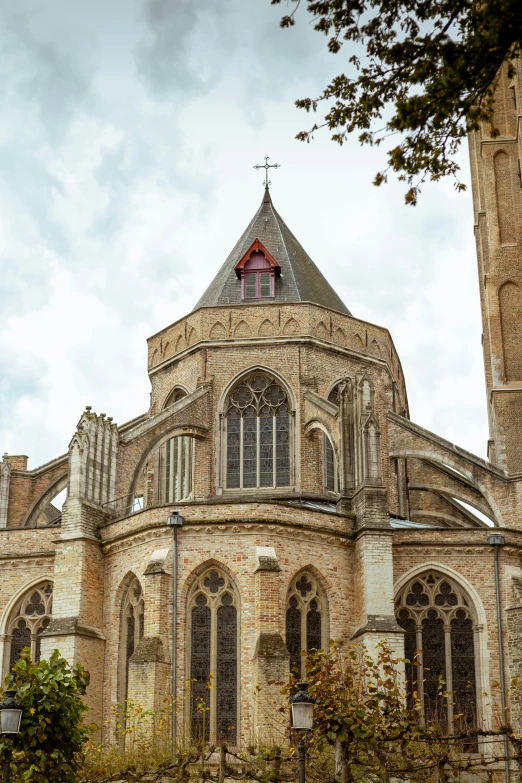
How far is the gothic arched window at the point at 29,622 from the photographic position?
32.5 m

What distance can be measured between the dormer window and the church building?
76 mm

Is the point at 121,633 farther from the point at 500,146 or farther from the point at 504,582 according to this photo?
the point at 500,146

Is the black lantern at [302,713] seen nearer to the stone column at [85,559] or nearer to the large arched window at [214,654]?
the large arched window at [214,654]

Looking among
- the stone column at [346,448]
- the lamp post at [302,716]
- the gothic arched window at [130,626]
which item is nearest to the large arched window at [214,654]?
the gothic arched window at [130,626]

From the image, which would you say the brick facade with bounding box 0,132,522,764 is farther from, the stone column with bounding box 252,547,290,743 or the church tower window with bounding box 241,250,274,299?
the church tower window with bounding box 241,250,274,299

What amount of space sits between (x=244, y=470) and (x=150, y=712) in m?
11.5

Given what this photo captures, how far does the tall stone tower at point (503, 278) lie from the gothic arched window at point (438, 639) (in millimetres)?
8623

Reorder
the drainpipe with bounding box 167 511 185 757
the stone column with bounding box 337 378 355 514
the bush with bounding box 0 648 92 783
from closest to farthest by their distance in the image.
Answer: the bush with bounding box 0 648 92 783
the drainpipe with bounding box 167 511 185 757
the stone column with bounding box 337 378 355 514

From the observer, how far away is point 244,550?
3000 cm

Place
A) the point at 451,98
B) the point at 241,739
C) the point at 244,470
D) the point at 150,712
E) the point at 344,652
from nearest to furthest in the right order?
the point at 451,98
the point at 150,712
the point at 241,739
the point at 344,652
the point at 244,470

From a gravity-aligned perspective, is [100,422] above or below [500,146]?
below

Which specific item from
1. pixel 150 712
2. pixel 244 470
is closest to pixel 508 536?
pixel 244 470

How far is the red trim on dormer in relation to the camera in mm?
39781

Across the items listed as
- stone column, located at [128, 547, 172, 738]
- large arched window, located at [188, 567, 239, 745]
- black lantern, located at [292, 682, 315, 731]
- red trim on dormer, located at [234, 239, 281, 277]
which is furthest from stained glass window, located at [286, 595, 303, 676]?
red trim on dormer, located at [234, 239, 281, 277]
